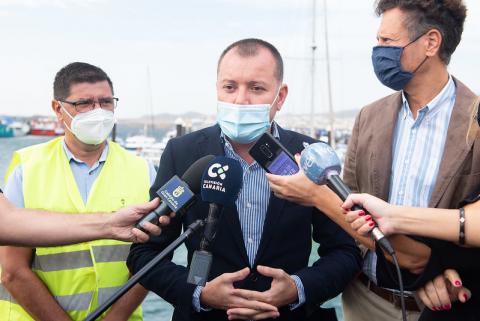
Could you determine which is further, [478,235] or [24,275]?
[24,275]

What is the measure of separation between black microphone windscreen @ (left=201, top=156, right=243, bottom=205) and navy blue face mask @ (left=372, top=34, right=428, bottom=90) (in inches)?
44.7

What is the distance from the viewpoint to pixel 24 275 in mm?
2871

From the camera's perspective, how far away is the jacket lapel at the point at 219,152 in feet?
8.26

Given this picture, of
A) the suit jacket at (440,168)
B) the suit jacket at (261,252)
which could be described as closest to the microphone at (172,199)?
the suit jacket at (261,252)

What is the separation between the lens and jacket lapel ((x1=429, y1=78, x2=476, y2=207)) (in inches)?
98.7

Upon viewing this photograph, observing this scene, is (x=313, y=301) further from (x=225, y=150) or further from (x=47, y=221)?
(x=47, y=221)

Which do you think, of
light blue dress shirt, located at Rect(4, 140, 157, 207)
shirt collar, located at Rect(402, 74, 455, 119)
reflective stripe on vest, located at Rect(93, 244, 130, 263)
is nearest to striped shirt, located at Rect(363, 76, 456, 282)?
shirt collar, located at Rect(402, 74, 455, 119)

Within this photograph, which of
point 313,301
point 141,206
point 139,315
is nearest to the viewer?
point 141,206

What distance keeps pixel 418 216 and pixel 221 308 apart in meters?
0.91

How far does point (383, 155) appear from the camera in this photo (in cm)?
277

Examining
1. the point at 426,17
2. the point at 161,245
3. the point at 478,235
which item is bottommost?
the point at 161,245

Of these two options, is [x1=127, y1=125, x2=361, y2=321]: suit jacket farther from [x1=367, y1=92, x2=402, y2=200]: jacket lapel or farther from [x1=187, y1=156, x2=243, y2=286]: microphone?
[x1=187, y1=156, x2=243, y2=286]: microphone

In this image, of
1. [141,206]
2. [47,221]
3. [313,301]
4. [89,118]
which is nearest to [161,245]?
[141,206]

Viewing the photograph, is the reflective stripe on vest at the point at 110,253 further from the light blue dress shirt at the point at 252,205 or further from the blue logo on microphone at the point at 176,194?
the blue logo on microphone at the point at 176,194
